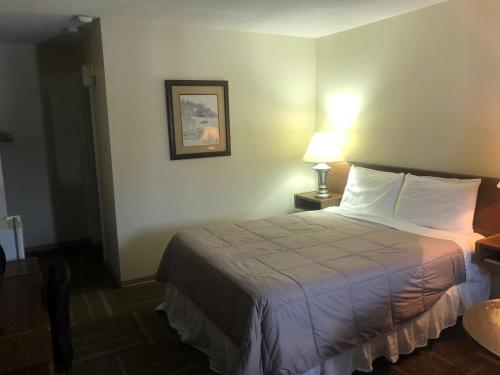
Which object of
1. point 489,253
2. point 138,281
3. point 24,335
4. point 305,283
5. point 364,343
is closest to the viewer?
point 24,335

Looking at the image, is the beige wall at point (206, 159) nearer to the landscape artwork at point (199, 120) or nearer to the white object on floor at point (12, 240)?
the landscape artwork at point (199, 120)

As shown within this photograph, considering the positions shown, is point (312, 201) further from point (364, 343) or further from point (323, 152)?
point (364, 343)

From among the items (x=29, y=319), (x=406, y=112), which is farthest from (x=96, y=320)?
(x=406, y=112)

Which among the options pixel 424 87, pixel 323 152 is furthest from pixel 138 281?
pixel 424 87

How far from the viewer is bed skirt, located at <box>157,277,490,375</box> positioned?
7.20 ft

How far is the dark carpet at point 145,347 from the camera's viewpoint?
2.38 metres

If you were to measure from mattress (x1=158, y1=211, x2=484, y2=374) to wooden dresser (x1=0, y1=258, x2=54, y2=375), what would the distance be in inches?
33.8

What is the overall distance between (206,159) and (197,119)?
1.30 ft

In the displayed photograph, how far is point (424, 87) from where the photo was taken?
10.8 feet

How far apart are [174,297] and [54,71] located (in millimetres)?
3135

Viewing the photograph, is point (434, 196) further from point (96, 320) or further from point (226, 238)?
point (96, 320)

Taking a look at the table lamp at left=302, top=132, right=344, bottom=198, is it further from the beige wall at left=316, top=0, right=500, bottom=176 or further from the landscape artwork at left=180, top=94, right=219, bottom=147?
the landscape artwork at left=180, top=94, right=219, bottom=147

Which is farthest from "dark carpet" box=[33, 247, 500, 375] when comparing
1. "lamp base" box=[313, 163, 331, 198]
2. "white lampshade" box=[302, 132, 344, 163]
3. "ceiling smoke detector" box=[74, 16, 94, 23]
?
"ceiling smoke detector" box=[74, 16, 94, 23]

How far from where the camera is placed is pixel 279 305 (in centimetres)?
195
